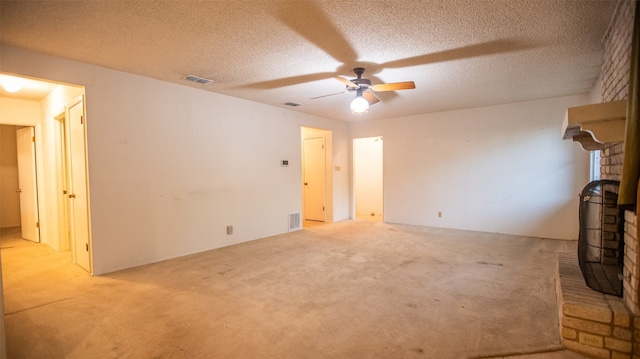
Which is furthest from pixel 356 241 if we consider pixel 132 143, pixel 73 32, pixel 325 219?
pixel 73 32

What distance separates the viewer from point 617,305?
1948mm

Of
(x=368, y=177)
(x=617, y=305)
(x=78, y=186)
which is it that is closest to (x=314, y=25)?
(x=617, y=305)

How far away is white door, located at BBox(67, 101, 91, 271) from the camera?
3551mm

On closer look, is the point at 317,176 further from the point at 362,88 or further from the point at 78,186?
the point at 78,186

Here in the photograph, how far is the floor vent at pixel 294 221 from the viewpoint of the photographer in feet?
19.5

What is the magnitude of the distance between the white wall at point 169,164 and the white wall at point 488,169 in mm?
2766

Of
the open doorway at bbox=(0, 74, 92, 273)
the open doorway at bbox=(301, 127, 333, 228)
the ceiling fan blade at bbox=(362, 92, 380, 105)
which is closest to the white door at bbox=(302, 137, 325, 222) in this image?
the open doorway at bbox=(301, 127, 333, 228)

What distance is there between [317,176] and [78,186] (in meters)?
4.65

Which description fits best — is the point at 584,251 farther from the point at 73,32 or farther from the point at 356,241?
the point at 73,32

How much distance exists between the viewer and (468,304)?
2.69m

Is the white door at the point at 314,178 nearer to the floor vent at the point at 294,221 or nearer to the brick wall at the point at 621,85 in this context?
the floor vent at the point at 294,221

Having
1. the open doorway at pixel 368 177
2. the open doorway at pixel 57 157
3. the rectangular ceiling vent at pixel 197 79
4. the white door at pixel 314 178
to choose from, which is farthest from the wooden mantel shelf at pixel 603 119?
the open doorway at pixel 368 177

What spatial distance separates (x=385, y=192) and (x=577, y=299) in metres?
5.00

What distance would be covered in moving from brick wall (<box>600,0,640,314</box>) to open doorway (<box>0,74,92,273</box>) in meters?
5.01
